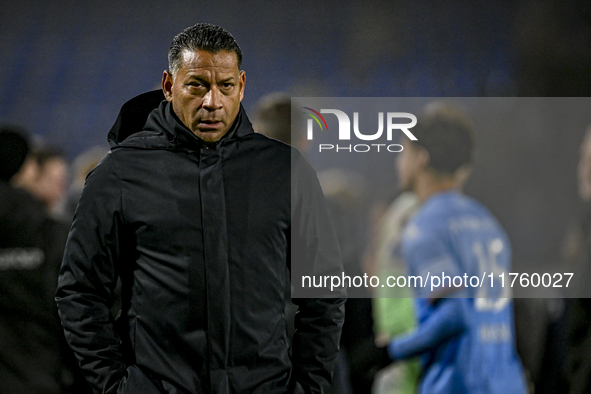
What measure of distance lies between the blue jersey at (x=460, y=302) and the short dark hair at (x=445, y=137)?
0.12m

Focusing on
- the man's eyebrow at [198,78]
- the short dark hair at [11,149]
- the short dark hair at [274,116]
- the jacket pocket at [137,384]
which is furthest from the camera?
the short dark hair at [11,149]

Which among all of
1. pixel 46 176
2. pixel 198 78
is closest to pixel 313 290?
pixel 198 78

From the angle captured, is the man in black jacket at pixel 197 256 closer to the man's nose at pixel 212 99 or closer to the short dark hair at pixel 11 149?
the man's nose at pixel 212 99

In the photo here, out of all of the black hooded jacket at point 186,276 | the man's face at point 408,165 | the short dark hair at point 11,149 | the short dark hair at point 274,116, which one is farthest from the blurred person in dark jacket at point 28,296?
the man's face at point 408,165

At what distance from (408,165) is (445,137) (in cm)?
18

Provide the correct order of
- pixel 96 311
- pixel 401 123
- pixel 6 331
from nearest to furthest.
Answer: pixel 96 311, pixel 401 123, pixel 6 331

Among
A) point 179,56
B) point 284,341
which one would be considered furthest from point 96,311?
point 179,56

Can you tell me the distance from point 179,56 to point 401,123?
109 cm

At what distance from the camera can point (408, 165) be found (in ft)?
7.61

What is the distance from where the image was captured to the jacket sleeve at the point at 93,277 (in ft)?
4.36

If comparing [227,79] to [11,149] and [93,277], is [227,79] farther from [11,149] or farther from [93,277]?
[11,149]

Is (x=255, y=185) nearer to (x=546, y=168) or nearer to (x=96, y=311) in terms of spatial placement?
(x=96, y=311)

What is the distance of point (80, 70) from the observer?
7.85 feet

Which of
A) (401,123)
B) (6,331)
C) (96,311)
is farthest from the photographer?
(6,331)
